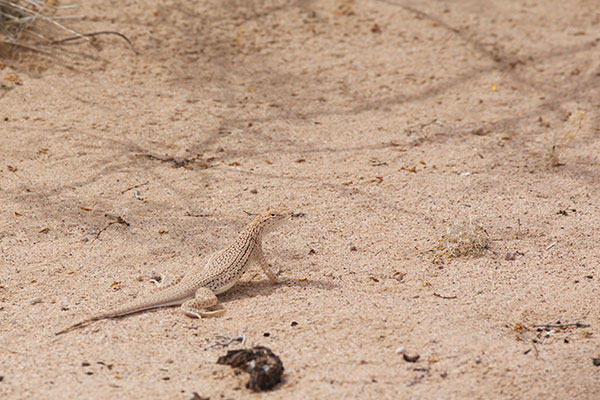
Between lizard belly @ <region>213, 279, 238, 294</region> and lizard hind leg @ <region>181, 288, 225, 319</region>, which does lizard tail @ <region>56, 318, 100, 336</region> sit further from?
lizard belly @ <region>213, 279, 238, 294</region>

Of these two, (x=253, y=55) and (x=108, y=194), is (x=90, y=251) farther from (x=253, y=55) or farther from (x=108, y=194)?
(x=253, y=55)

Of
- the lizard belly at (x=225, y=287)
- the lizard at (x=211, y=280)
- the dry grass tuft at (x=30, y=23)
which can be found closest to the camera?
the lizard at (x=211, y=280)

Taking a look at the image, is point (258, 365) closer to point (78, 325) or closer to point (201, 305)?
point (201, 305)

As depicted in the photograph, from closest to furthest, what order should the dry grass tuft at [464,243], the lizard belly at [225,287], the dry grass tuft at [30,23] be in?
the lizard belly at [225,287] → the dry grass tuft at [464,243] → the dry grass tuft at [30,23]

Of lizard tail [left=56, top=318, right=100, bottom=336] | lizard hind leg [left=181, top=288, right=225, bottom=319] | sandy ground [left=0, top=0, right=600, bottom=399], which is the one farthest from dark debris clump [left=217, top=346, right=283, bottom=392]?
lizard tail [left=56, top=318, right=100, bottom=336]

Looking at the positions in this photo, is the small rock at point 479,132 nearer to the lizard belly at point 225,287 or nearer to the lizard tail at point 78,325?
the lizard belly at point 225,287

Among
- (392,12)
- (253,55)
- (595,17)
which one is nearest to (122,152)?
(253,55)

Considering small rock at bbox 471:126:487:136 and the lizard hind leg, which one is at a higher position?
small rock at bbox 471:126:487:136

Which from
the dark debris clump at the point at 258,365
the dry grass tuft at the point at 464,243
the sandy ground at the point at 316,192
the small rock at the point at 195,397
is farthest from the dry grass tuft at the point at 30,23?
the small rock at the point at 195,397
